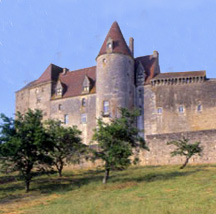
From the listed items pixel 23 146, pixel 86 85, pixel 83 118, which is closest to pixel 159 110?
pixel 83 118

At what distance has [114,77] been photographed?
48000 millimetres

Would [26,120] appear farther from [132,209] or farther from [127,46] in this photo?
[127,46]

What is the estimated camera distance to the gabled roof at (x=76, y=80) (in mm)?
54562

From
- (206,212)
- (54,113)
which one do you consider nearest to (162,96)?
(54,113)

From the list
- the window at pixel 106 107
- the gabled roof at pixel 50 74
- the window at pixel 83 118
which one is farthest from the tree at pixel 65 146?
the gabled roof at pixel 50 74

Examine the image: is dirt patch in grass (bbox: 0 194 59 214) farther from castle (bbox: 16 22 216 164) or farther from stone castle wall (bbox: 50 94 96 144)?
stone castle wall (bbox: 50 94 96 144)

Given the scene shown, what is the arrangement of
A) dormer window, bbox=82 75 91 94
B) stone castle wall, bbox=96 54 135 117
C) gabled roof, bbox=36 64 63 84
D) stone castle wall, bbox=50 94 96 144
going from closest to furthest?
stone castle wall, bbox=96 54 135 117 < stone castle wall, bbox=50 94 96 144 < dormer window, bbox=82 75 91 94 < gabled roof, bbox=36 64 63 84

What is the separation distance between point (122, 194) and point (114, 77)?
2748cm

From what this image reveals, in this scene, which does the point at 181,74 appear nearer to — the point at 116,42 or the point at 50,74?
the point at 116,42

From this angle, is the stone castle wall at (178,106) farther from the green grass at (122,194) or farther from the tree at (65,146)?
the tree at (65,146)

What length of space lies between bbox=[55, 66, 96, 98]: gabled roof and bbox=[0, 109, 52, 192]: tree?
2499cm

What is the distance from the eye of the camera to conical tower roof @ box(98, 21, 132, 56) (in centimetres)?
4903

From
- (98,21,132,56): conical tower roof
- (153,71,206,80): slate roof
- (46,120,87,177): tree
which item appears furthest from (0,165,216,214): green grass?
(98,21,132,56): conical tower roof

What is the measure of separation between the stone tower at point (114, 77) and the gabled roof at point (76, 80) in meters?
4.36
